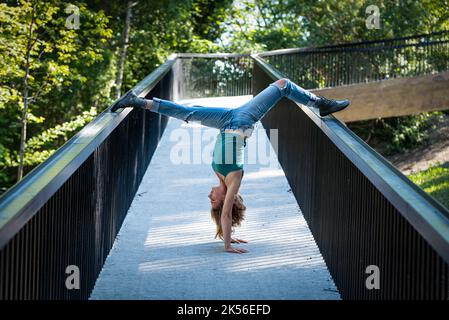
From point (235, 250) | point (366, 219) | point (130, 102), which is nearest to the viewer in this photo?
point (366, 219)

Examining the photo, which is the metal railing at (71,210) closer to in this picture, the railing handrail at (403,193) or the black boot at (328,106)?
the railing handrail at (403,193)

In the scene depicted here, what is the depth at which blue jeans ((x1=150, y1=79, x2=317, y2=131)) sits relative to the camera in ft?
26.6

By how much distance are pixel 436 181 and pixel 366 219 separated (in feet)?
58.9

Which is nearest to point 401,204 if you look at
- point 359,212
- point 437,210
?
point 437,210

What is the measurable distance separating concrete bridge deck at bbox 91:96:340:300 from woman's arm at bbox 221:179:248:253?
0.11m

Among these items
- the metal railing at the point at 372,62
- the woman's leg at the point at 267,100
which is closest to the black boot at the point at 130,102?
the woman's leg at the point at 267,100

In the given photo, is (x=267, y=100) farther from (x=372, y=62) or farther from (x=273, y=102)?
(x=372, y=62)

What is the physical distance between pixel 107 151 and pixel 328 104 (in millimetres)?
2554

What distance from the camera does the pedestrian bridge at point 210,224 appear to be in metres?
4.62

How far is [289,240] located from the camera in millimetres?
8609

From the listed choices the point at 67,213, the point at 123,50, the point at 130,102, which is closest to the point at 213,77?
the point at 123,50

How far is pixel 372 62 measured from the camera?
26906mm

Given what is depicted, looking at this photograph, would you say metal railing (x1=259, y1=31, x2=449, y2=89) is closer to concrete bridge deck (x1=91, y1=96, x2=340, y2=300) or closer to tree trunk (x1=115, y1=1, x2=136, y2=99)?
tree trunk (x1=115, y1=1, x2=136, y2=99)

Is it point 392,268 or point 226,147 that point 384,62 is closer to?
point 226,147
